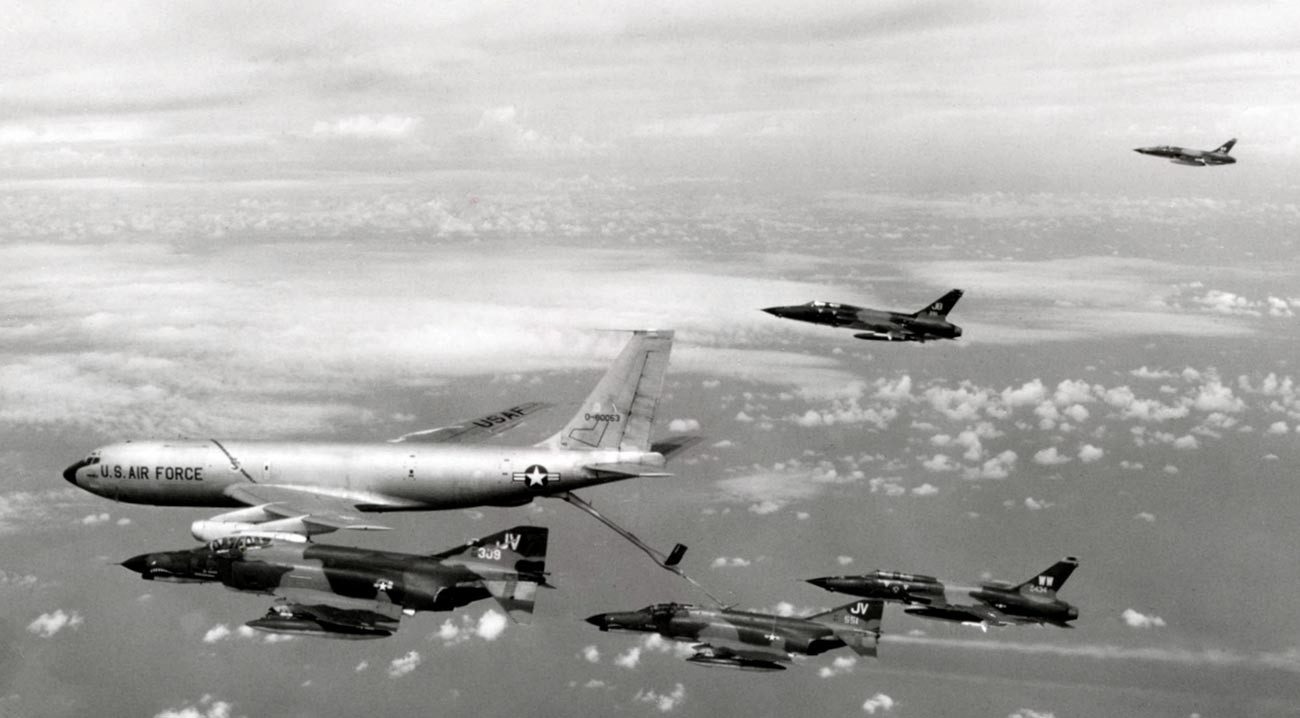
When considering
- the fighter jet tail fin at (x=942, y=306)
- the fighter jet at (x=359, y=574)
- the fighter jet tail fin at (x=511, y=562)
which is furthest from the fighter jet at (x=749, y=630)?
the fighter jet tail fin at (x=942, y=306)

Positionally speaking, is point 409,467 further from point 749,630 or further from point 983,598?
point 983,598

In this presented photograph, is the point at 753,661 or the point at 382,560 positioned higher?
the point at 382,560

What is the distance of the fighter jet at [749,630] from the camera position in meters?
55.9

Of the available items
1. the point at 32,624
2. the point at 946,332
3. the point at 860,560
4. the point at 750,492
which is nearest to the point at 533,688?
the point at 750,492

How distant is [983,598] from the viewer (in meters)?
67.2

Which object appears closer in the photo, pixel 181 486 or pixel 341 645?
pixel 181 486

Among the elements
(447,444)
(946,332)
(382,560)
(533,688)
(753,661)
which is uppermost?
(946,332)

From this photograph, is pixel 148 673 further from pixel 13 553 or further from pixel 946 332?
pixel 946 332

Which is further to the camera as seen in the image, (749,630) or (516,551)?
(749,630)

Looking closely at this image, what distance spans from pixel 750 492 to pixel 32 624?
382 feet

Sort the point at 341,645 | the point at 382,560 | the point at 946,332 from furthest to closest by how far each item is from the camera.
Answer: the point at 341,645 → the point at 946,332 → the point at 382,560

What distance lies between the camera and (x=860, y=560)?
151m

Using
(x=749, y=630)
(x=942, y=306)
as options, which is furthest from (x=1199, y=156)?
(x=749, y=630)

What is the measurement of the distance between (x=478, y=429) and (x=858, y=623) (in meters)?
24.1
